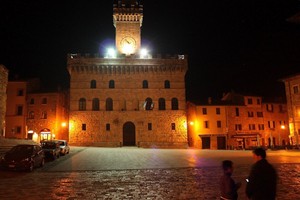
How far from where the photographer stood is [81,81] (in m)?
47.5

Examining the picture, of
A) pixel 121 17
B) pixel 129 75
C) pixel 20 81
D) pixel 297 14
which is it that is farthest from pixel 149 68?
pixel 297 14

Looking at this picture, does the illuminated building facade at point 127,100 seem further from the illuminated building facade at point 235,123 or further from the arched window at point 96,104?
the illuminated building facade at point 235,123

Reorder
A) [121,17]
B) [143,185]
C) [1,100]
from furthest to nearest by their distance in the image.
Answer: [121,17], [1,100], [143,185]

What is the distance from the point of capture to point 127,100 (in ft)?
155

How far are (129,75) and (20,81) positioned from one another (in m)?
18.6

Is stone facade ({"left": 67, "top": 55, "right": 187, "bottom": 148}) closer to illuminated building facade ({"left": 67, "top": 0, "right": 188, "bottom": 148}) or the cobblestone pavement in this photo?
illuminated building facade ({"left": 67, "top": 0, "right": 188, "bottom": 148})

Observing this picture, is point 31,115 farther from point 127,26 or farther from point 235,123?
point 235,123

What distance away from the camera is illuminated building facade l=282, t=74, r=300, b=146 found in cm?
3928

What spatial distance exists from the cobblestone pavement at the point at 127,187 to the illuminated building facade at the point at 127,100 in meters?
32.1

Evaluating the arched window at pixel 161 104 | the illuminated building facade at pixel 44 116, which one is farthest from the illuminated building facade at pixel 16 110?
the arched window at pixel 161 104

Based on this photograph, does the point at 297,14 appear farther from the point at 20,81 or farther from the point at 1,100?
the point at 20,81

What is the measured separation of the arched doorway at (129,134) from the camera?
47.0 meters

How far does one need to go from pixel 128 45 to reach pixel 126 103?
10.9 metres

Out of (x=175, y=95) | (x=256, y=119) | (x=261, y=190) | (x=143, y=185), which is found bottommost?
(x=143, y=185)
